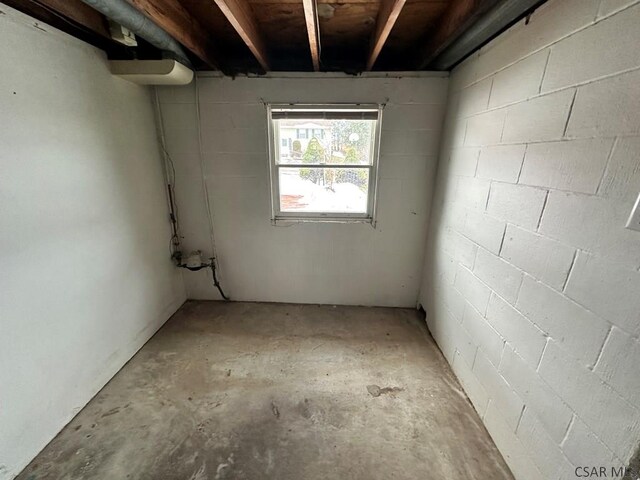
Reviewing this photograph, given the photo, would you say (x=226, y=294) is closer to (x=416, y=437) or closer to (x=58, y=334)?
(x=58, y=334)

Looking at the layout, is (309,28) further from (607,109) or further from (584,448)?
(584,448)

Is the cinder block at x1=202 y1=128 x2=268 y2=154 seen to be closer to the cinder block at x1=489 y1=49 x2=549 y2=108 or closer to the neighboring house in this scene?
the neighboring house

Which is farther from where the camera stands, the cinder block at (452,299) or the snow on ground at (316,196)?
the snow on ground at (316,196)

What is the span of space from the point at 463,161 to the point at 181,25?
6.64ft

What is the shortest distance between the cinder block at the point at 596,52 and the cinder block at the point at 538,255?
0.63m

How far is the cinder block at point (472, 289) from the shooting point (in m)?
1.58

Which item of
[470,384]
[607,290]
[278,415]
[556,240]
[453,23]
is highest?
[453,23]

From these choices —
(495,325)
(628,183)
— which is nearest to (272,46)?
(628,183)

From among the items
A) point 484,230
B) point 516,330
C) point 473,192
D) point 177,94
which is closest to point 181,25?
point 177,94

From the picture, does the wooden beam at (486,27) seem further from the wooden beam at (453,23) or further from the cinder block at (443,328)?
the cinder block at (443,328)

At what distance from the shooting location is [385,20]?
1.45 metres

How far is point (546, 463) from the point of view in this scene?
1.09 m

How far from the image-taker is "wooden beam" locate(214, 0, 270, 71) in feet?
4.32

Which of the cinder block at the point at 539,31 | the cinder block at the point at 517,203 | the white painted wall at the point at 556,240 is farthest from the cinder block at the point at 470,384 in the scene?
the cinder block at the point at 539,31
